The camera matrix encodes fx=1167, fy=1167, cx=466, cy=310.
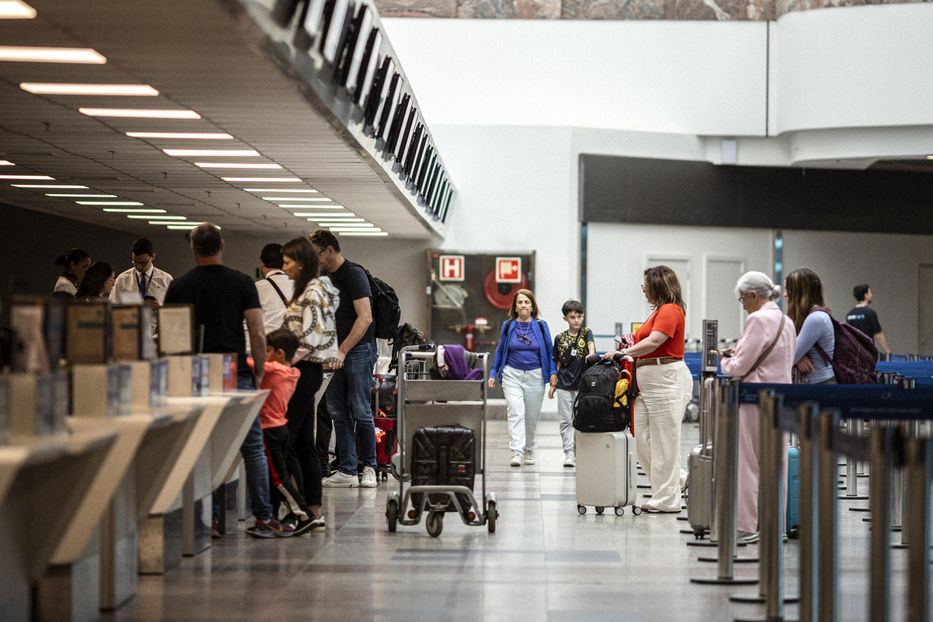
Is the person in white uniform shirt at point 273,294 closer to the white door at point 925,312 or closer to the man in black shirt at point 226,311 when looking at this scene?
the man in black shirt at point 226,311

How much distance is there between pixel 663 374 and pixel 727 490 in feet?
6.98

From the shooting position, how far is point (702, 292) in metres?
18.9

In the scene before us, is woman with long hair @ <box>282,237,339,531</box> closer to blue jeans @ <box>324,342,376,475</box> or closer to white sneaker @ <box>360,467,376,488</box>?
blue jeans @ <box>324,342,376,475</box>

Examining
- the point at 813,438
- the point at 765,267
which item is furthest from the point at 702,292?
the point at 813,438

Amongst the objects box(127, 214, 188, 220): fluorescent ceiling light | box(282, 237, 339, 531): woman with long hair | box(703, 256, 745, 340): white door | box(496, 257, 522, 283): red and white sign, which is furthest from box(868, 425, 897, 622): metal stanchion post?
box(703, 256, 745, 340): white door

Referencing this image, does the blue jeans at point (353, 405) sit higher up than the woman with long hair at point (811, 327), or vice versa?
the woman with long hair at point (811, 327)

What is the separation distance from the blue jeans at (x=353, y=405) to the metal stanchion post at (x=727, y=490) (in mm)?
3502

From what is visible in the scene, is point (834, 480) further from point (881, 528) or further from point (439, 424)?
point (439, 424)

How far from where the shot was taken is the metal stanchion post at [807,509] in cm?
446

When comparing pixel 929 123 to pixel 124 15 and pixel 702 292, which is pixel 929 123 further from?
pixel 124 15

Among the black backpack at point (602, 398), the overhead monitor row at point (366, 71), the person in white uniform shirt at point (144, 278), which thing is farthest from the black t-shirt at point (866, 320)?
the person in white uniform shirt at point (144, 278)

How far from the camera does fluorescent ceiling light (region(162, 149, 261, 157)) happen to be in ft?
31.4

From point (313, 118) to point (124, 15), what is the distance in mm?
2555

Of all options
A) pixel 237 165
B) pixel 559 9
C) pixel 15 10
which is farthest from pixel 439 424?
pixel 559 9
